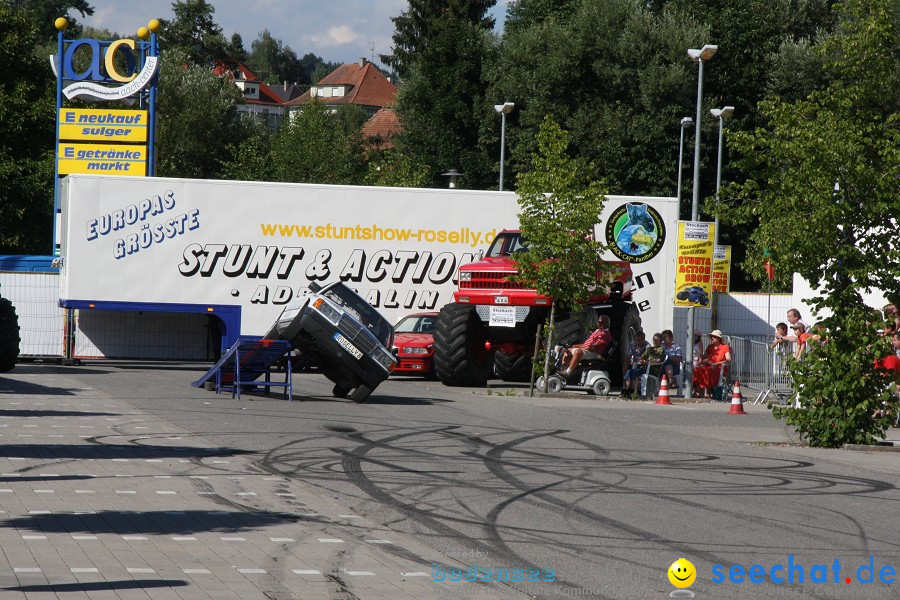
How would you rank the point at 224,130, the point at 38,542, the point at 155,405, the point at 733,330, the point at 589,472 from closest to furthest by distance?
the point at 38,542 < the point at 589,472 < the point at 155,405 < the point at 733,330 < the point at 224,130

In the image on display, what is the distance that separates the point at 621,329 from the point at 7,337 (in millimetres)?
11912

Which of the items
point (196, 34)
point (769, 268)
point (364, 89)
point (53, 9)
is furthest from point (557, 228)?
point (364, 89)

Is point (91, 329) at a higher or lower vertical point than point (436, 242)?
lower

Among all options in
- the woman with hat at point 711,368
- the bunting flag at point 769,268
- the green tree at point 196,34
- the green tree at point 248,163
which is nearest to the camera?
the bunting flag at point 769,268

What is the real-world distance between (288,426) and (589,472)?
4.93 m

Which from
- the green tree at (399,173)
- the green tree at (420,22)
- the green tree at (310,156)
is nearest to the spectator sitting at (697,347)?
the green tree at (399,173)

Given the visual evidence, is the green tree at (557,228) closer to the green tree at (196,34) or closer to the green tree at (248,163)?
the green tree at (248,163)

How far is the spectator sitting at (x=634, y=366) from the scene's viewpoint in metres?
24.0

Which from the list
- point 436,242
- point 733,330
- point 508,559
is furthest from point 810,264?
point 733,330

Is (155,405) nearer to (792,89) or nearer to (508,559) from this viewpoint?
(508,559)

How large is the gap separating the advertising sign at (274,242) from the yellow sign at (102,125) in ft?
31.0

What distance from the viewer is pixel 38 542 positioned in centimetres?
798

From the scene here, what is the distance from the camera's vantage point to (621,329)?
82.4 ft

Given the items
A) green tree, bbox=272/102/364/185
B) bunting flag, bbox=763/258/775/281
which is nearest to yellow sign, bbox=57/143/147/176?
green tree, bbox=272/102/364/185
